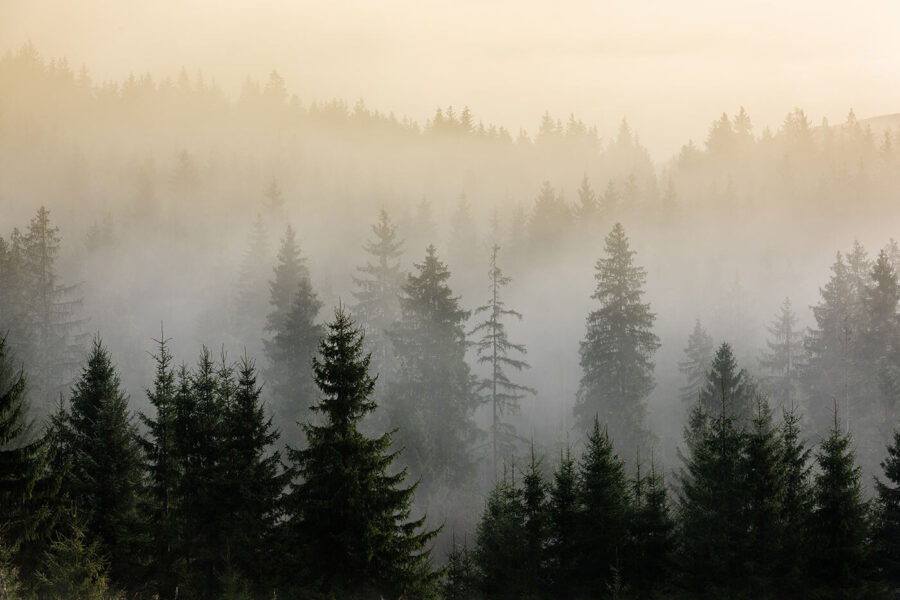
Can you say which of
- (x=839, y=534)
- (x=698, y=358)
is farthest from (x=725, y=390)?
(x=698, y=358)

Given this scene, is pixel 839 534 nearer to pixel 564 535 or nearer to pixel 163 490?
pixel 564 535

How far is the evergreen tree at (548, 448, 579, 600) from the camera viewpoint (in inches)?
1006

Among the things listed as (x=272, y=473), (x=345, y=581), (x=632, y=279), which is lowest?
(x=345, y=581)

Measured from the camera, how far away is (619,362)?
171ft

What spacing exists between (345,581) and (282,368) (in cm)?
3185

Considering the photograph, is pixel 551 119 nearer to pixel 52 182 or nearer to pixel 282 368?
pixel 52 182

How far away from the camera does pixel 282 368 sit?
51594 mm

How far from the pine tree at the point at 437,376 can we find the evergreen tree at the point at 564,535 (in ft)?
69.1

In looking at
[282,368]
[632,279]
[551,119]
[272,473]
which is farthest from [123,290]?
[551,119]

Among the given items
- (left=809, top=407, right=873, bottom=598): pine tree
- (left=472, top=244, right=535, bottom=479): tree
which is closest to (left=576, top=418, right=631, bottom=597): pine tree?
(left=809, top=407, right=873, bottom=598): pine tree

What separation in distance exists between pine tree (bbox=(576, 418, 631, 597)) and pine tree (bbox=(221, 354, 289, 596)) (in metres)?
9.38

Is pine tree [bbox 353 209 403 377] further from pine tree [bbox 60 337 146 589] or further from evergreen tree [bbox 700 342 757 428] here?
pine tree [bbox 60 337 146 589]

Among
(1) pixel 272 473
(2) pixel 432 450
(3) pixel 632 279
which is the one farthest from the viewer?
(3) pixel 632 279

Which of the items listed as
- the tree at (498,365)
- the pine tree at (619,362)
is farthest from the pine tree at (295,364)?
the pine tree at (619,362)
